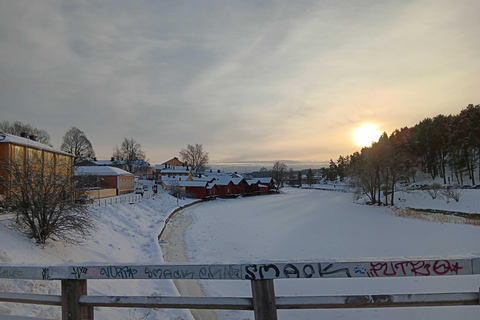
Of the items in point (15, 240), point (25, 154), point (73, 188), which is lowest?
point (15, 240)

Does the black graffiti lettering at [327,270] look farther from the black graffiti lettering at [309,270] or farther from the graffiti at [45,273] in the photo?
the graffiti at [45,273]

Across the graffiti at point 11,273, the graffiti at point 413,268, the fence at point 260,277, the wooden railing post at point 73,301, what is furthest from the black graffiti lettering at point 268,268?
the graffiti at point 11,273

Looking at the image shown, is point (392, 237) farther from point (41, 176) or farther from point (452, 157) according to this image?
point (452, 157)

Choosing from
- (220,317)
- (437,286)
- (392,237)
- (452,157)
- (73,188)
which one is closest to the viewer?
(220,317)

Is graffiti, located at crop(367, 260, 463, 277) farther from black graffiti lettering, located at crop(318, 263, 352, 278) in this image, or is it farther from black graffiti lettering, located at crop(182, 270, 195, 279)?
black graffiti lettering, located at crop(182, 270, 195, 279)

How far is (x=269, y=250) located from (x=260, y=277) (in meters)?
16.2

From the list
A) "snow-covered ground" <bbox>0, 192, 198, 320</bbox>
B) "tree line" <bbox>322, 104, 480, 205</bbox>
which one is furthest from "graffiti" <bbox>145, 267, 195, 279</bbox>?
"tree line" <bbox>322, 104, 480, 205</bbox>

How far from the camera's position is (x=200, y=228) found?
2764 cm

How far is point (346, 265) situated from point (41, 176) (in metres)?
12.9


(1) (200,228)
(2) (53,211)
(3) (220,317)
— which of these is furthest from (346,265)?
(1) (200,228)

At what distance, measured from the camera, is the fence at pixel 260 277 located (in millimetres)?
2600

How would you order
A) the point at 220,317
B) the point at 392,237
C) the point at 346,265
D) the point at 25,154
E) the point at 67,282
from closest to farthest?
the point at 346,265, the point at 67,282, the point at 220,317, the point at 392,237, the point at 25,154

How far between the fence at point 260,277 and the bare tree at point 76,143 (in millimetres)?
71158

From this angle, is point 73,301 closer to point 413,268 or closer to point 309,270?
point 309,270
